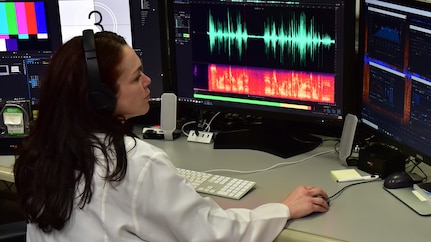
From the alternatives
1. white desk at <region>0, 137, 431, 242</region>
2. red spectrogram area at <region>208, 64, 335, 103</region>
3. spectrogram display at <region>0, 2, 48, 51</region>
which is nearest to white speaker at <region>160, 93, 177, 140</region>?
white desk at <region>0, 137, 431, 242</region>

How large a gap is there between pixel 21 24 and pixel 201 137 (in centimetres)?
75

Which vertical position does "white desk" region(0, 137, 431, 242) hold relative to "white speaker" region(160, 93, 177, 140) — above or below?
below

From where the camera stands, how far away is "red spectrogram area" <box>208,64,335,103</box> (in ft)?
6.87

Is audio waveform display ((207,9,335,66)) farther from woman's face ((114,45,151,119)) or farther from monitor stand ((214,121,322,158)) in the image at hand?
woman's face ((114,45,151,119))

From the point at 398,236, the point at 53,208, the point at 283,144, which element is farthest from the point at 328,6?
the point at 53,208

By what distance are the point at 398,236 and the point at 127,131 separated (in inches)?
26.9

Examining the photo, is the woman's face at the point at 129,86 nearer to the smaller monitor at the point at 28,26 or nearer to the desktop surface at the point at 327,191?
the desktop surface at the point at 327,191

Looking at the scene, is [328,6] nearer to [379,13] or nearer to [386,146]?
[379,13]

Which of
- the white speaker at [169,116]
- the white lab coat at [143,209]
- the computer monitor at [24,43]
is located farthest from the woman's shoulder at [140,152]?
the computer monitor at [24,43]

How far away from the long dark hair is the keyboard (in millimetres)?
478

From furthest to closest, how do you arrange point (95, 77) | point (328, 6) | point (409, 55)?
point (328, 6)
point (409, 55)
point (95, 77)

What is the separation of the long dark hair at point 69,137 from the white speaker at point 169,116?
2.91ft

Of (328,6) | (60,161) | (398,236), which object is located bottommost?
(398,236)

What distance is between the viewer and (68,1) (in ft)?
7.66
